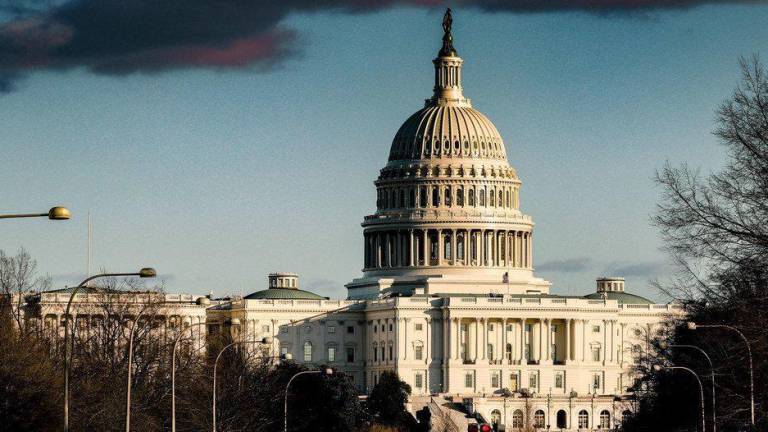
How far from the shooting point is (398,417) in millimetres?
199250

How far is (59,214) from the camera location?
2719 inches

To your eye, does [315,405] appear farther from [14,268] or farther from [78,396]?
[78,396]

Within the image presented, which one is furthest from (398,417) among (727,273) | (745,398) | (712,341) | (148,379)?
(727,273)

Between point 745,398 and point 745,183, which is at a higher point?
point 745,183

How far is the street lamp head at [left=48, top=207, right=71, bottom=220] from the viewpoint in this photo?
68.7 metres

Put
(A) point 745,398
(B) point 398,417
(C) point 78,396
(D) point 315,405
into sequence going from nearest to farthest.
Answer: (A) point 745,398
(C) point 78,396
(D) point 315,405
(B) point 398,417

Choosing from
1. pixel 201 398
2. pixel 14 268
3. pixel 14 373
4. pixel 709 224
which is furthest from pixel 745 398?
pixel 14 268

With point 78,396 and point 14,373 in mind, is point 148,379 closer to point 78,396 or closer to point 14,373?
point 78,396

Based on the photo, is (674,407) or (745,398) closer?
(745,398)

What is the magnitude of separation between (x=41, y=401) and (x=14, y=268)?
4333cm

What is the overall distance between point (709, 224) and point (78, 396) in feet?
141

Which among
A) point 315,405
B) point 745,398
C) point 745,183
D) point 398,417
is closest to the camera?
point 745,183

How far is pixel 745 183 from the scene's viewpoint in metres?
81.3

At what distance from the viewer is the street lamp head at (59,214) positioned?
68.7 metres
